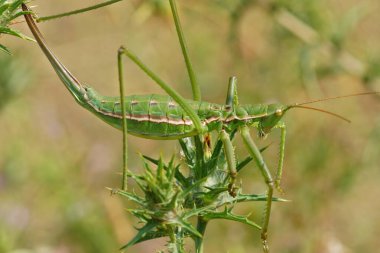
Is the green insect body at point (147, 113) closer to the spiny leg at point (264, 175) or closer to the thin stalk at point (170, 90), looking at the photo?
the thin stalk at point (170, 90)

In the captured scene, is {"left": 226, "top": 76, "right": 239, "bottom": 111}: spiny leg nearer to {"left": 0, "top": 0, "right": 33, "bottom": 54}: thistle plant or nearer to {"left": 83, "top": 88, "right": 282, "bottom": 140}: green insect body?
{"left": 83, "top": 88, "right": 282, "bottom": 140}: green insect body

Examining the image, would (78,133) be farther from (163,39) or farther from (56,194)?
(56,194)

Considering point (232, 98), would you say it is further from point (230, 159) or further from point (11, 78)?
point (11, 78)

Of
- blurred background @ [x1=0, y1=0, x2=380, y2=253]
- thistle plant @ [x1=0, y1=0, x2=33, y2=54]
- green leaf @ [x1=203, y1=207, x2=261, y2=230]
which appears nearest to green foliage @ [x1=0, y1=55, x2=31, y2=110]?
blurred background @ [x1=0, y1=0, x2=380, y2=253]

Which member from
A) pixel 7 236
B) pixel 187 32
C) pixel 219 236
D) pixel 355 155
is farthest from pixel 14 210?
pixel 187 32

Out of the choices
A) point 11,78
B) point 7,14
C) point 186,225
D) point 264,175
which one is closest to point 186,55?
point 264,175

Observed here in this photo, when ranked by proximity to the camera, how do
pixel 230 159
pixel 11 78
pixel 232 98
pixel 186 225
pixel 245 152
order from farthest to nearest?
pixel 245 152 < pixel 11 78 < pixel 232 98 < pixel 230 159 < pixel 186 225

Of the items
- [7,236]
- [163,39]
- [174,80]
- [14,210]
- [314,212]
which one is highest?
[163,39]

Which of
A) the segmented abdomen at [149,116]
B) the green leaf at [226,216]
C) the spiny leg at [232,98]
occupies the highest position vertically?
the spiny leg at [232,98]

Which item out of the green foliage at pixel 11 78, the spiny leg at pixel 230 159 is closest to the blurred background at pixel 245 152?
the green foliage at pixel 11 78

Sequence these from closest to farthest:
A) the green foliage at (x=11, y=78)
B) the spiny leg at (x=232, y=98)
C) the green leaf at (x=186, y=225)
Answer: the green leaf at (x=186, y=225)
the spiny leg at (x=232, y=98)
the green foliage at (x=11, y=78)

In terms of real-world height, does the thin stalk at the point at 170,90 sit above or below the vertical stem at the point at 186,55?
below
